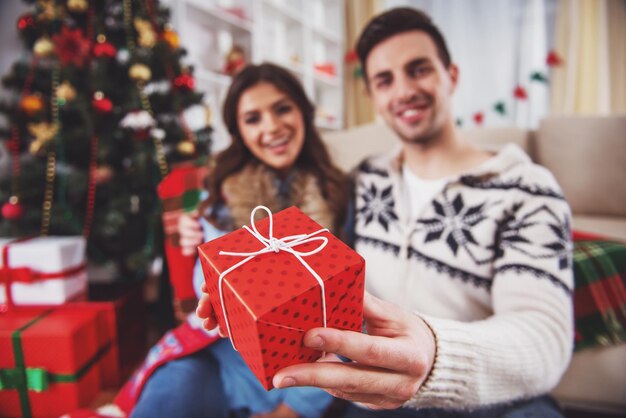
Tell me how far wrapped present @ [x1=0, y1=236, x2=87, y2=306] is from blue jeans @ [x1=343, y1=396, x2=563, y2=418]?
41.5 inches

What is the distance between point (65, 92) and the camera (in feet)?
4.33

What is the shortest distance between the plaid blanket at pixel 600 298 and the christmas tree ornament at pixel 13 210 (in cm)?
182

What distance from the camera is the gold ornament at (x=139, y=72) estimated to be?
1381 mm

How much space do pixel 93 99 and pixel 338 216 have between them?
1.09 meters

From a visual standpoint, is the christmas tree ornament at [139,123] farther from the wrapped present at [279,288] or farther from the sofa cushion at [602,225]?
the sofa cushion at [602,225]

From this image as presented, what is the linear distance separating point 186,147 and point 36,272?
691 mm

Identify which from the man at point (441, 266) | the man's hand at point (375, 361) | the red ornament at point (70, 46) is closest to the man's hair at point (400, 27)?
the man at point (441, 266)

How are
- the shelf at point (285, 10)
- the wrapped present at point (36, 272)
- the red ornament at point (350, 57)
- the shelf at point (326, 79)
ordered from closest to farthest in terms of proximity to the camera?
1. the wrapped present at point (36, 272)
2. the shelf at point (285, 10)
3. the shelf at point (326, 79)
4. the red ornament at point (350, 57)

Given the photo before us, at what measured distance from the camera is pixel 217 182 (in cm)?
103

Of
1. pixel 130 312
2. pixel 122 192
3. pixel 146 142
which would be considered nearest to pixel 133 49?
pixel 146 142

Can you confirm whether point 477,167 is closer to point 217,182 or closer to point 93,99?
point 217,182

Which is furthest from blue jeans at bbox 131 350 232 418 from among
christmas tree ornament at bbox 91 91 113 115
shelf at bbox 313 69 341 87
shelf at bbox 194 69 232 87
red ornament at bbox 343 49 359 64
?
red ornament at bbox 343 49 359 64

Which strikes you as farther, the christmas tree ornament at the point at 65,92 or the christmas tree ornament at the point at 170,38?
the christmas tree ornament at the point at 170,38

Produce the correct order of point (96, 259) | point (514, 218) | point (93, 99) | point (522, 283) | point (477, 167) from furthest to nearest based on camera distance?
point (96, 259) → point (93, 99) → point (477, 167) → point (514, 218) → point (522, 283)
